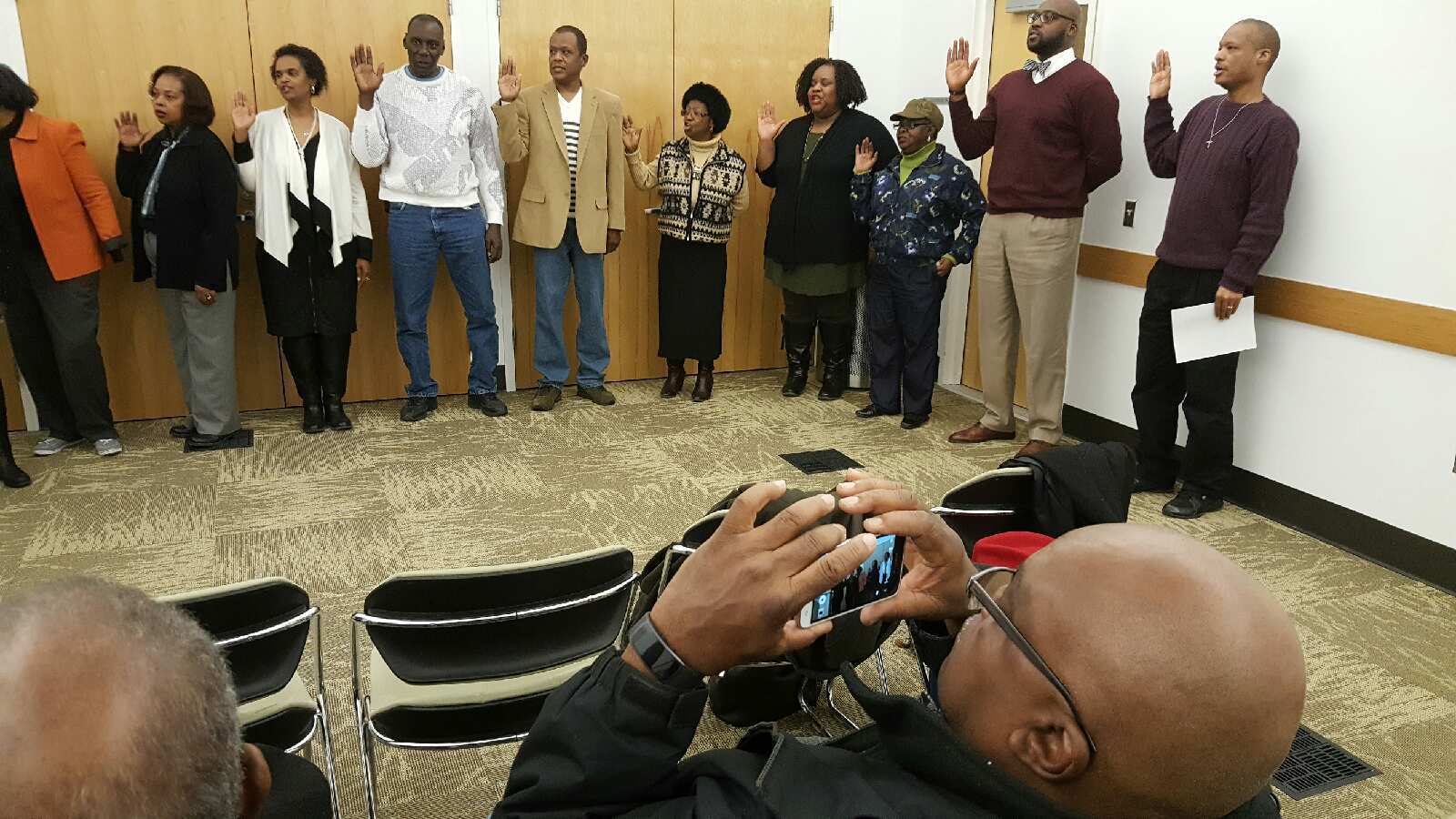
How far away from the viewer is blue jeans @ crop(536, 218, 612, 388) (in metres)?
5.23

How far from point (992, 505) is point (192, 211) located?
3.67m

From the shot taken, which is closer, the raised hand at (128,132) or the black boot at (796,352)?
the raised hand at (128,132)

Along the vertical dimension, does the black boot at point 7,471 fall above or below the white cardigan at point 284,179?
below

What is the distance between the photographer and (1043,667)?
33.3 inches

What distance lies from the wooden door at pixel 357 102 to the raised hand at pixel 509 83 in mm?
284

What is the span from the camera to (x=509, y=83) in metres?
4.90

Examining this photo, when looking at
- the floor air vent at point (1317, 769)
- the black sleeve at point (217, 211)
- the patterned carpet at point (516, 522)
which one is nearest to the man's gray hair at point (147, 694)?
the patterned carpet at point (516, 522)

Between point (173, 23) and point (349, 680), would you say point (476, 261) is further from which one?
point (349, 680)

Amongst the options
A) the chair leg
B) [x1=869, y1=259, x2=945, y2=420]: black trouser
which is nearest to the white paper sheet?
[x1=869, y1=259, x2=945, y2=420]: black trouser

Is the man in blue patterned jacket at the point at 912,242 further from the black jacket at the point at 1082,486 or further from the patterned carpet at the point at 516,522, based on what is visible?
the black jacket at the point at 1082,486

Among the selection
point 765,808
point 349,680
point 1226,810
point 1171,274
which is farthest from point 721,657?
point 1171,274

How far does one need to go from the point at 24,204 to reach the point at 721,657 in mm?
4423

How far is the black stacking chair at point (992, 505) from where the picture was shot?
7.30ft

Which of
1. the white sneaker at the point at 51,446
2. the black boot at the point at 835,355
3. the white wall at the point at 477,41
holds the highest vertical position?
the white wall at the point at 477,41
